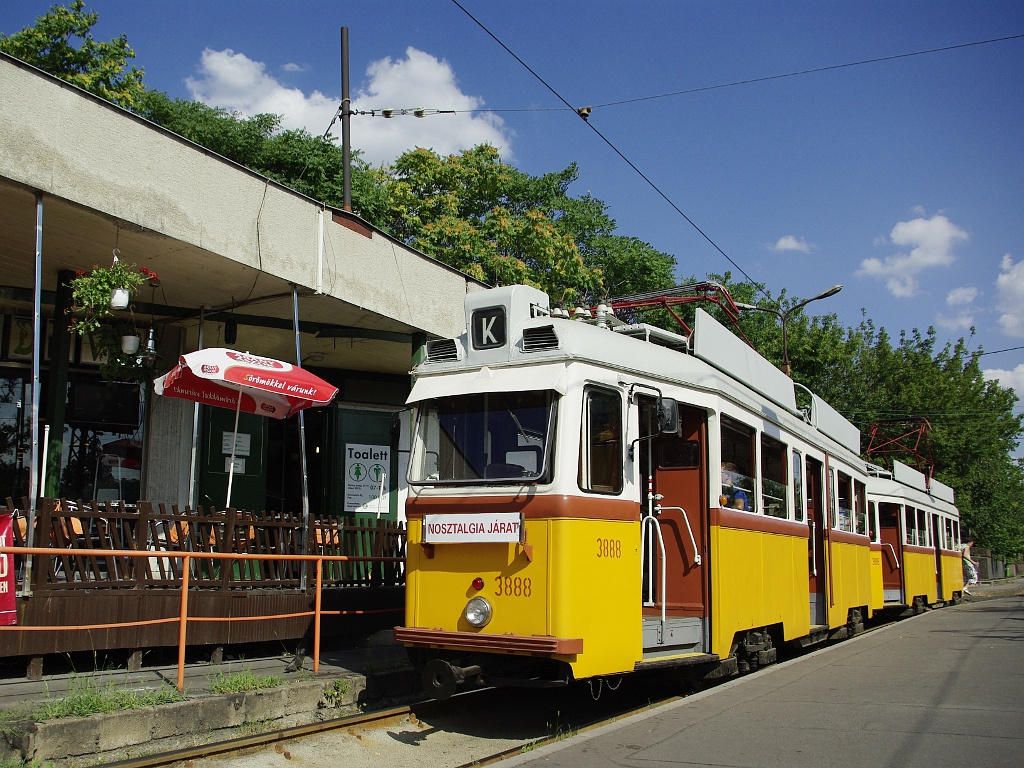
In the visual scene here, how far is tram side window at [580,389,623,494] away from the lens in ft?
23.2

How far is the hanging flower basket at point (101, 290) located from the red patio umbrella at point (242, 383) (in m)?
0.92

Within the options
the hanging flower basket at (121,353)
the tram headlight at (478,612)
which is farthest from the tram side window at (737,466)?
the hanging flower basket at (121,353)

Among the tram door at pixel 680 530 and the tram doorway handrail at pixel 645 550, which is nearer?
the tram doorway handrail at pixel 645 550

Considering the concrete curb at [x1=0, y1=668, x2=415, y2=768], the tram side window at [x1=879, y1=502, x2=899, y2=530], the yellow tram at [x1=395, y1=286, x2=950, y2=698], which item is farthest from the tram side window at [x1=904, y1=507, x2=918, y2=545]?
the concrete curb at [x1=0, y1=668, x2=415, y2=768]

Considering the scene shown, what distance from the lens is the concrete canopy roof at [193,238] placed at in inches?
350

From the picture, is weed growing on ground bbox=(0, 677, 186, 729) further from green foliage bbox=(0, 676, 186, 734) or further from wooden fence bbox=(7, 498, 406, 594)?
wooden fence bbox=(7, 498, 406, 594)

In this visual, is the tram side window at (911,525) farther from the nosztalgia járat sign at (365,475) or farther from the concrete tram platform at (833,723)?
the nosztalgia járat sign at (365,475)

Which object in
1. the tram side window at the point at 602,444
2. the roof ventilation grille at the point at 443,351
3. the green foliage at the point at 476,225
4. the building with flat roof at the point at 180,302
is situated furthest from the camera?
the green foliage at the point at 476,225

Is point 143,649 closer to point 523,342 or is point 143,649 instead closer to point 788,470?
point 523,342

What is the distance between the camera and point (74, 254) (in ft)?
34.9

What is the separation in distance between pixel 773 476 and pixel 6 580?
753 cm

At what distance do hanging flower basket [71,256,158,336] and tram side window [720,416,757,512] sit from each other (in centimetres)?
642

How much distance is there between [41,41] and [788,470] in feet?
79.6

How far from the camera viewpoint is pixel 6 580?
6816mm
